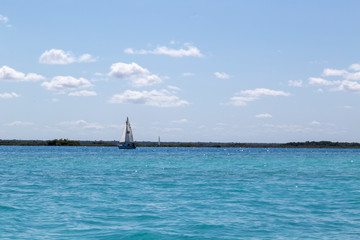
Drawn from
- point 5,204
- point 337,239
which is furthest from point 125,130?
point 337,239

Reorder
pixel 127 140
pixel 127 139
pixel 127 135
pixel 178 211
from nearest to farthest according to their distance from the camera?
pixel 178 211
pixel 127 135
pixel 127 139
pixel 127 140

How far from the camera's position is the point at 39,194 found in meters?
32.8

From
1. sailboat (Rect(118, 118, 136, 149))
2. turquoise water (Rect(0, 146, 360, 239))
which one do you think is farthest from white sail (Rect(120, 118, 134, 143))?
turquoise water (Rect(0, 146, 360, 239))

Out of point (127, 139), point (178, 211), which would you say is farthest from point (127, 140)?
point (178, 211)

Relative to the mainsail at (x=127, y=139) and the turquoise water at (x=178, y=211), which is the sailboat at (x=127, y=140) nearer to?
the mainsail at (x=127, y=139)

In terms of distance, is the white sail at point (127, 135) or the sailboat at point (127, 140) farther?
the sailboat at point (127, 140)

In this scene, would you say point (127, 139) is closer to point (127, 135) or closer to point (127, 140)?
point (127, 140)

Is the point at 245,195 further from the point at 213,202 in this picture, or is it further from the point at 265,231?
the point at 265,231

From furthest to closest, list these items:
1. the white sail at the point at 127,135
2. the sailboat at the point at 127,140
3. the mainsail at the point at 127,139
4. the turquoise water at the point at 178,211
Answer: the sailboat at the point at 127,140 < the mainsail at the point at 127,139 < the white sail at the point at 127,135 < the turquoise water at the point at 178,211

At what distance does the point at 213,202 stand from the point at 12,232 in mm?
13008

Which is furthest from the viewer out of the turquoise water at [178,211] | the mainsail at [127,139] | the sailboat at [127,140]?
the sailboat at [127,140]

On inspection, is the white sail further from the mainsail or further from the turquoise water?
the turquoise water

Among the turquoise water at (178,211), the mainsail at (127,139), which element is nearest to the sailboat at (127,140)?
the mainsail at (127,139)

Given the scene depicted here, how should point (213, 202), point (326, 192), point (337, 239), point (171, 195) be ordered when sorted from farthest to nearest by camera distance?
1. point (326, 192)
2. point (171, 195)
3. point (213, 202)
4. point (337, 239)
